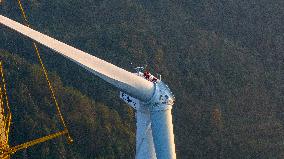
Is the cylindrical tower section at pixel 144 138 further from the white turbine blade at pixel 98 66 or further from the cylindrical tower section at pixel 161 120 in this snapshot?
the white turbine blade at pixel 98 66

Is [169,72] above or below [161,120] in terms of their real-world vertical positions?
above

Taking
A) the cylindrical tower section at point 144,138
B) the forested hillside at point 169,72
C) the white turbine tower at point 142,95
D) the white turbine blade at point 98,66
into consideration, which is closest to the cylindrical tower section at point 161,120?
the white turbine tower at point 142,95

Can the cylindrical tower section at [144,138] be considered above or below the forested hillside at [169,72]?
below

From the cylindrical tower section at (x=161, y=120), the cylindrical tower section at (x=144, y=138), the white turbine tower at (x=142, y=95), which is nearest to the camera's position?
the white turbine tower at (x=142, y=95)

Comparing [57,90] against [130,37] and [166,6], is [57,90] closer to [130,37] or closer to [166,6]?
[130,37]

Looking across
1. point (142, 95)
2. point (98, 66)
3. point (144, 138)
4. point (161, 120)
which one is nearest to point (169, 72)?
point (144, 138)

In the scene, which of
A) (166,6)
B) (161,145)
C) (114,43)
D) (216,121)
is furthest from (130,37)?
(161,145)

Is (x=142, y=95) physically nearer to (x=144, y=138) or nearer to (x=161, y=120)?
(x=161, y=120)
